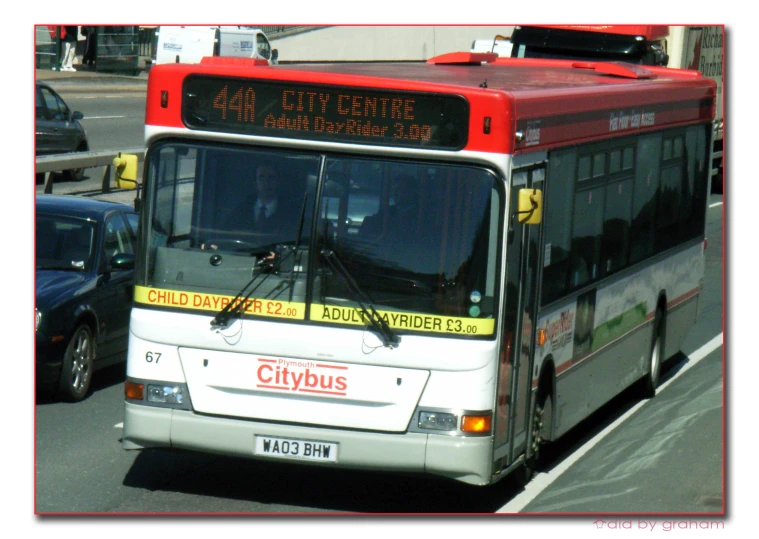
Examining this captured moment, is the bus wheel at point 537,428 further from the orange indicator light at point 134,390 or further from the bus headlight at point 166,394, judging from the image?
the orange indicator light at point 134,390

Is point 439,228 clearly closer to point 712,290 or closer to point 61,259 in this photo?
point 61,259

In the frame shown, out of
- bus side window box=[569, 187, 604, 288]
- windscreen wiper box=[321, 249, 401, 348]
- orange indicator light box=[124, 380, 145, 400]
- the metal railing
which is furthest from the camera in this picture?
the metal railing

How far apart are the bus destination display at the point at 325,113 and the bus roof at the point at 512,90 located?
0.17ft

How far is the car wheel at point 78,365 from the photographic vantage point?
11.5m

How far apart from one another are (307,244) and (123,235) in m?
5.16

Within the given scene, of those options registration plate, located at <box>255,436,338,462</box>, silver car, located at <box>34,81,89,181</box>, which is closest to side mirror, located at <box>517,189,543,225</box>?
registration plate, located at <box>255,436,338,462</box>

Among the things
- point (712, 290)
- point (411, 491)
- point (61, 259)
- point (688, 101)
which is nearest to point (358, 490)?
point (411, 491)

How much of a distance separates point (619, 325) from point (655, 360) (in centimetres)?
186

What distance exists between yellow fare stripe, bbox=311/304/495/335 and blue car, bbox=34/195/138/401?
4167mm

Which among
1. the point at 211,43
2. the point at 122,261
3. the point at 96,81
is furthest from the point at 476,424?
the point at 211,43

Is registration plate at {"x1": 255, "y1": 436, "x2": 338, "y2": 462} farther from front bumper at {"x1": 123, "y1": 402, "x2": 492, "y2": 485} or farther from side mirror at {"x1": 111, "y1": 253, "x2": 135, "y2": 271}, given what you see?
side mirror at {"x1": 111, "y1": 253, "x2": 135, "y2": 271}

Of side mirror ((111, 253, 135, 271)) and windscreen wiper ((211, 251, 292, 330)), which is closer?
windscreen wiper ((211, 251, 292, 330))

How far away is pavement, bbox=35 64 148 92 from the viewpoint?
34781 millimetres

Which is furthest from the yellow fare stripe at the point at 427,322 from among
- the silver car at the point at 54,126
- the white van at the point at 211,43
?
the white van at the point at 211,43
